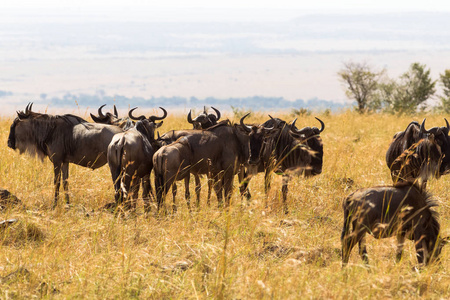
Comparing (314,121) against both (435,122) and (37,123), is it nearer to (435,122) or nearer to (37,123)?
(435,122)

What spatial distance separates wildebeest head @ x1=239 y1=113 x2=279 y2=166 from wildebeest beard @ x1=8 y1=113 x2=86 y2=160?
99.6 inches

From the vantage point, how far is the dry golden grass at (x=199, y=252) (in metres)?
3.77

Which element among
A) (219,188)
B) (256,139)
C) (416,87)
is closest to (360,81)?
(416,87)

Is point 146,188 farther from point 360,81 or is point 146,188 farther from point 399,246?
point 360,81

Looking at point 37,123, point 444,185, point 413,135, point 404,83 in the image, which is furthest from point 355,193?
point 404,83

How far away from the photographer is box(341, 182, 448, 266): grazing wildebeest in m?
4.41

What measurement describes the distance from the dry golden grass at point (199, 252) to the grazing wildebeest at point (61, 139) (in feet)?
1.13

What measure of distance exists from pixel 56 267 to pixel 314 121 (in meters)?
11.2

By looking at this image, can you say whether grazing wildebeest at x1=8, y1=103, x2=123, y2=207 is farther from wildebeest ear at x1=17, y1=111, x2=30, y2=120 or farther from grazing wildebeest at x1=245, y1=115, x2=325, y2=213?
grazing wildebeest at x1=245, y1=115, x2=325, y2=213

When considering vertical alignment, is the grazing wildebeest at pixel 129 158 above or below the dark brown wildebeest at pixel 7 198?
above

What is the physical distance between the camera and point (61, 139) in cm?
734

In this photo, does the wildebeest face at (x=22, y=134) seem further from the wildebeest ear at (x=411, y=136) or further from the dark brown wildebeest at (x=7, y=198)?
the wildebeest ear at (x=411, y=136)

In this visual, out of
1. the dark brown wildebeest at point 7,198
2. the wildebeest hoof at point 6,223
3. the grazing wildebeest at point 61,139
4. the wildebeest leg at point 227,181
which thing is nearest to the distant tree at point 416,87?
the wildebeest leg at point 227,181

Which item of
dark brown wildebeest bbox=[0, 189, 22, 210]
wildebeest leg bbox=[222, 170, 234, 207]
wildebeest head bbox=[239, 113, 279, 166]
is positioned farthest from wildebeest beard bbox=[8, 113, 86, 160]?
wildebeest head bbox=[239, 113, 279, 166]
